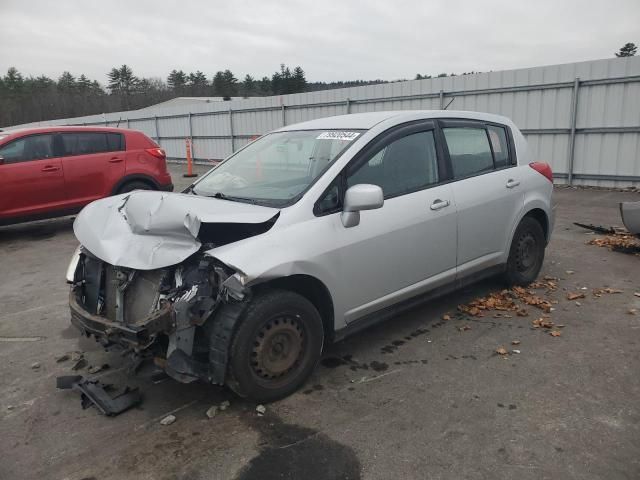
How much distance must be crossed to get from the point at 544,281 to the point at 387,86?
33.3 ft

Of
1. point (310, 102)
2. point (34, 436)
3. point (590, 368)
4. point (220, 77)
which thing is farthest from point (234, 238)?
point (220, 77)

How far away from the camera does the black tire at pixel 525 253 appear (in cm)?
499

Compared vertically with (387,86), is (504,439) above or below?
below

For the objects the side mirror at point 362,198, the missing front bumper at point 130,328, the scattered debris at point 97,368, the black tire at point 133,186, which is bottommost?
the scattered debris at point 97,368

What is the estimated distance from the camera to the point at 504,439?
9.09 ft

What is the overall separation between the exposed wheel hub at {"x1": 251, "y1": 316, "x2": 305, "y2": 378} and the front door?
42cm

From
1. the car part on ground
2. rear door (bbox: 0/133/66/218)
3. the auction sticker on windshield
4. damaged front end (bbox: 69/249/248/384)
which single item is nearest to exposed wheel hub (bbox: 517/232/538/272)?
the car part on ground

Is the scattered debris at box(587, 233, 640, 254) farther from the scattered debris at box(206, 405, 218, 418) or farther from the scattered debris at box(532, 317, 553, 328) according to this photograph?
the scattered debris at box(206, 405, 218, 418)

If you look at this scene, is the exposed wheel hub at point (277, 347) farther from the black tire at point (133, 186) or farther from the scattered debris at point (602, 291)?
the black tire at point (133, 186)

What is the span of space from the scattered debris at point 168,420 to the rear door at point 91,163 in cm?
645

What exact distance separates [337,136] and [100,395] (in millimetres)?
2465

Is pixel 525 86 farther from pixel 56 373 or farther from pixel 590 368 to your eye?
pixel 56 373

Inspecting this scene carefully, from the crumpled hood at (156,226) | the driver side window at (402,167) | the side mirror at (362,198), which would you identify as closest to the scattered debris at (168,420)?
the crumpled hood at (156,226)

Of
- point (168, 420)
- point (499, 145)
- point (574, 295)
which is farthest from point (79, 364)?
point (574, 295)
